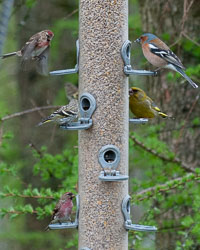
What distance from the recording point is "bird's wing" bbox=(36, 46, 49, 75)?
5.18 metres

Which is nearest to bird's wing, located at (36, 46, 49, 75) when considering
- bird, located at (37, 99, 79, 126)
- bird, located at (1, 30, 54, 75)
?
bird, located at (1, 30, 54, 75)

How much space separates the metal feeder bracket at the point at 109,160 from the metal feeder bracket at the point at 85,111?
26 centimetres

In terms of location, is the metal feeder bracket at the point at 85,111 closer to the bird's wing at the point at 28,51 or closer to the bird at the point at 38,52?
the bird at the point at 38,52

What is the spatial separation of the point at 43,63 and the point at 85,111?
0.87m

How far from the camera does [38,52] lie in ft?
17.6

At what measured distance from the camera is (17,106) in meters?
11.5

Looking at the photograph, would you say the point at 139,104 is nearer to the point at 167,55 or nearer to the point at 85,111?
the point at 167,55

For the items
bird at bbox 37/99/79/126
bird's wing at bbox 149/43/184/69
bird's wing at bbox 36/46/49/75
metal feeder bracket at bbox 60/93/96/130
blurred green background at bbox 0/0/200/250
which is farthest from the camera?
blurred green background at bbox 0/0/200/250

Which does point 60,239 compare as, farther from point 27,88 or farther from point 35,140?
point 27,88

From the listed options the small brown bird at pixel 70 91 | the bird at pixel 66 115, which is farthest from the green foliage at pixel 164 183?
the bird at pixel 66 115

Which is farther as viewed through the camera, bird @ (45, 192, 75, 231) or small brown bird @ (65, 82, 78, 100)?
small brown bird @ (65, 82, 78, 100)

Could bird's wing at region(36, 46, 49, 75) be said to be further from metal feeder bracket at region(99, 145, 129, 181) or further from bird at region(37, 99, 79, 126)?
metal feeder bracket at region(99, 145, 129, 181)

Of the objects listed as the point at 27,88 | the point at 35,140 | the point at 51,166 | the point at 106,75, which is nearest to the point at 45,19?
the point at 27,88

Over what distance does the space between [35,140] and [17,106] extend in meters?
1.07
